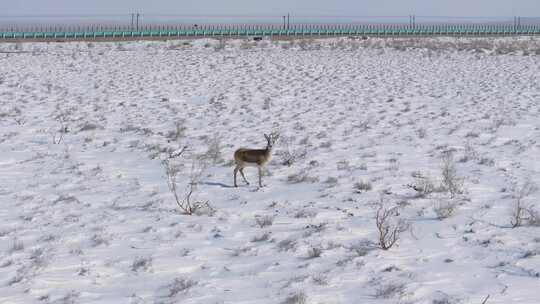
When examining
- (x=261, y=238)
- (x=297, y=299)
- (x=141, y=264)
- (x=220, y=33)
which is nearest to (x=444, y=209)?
(x=261, y=238)

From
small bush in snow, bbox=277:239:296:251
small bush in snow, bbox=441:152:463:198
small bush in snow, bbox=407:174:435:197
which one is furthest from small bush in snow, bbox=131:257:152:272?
small bush in snow, bbox=441:152:463:198

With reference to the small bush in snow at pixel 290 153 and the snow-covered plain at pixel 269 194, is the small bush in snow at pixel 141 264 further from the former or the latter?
the small bush in snow at pixel 290 153

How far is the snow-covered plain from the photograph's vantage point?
5.23 metres

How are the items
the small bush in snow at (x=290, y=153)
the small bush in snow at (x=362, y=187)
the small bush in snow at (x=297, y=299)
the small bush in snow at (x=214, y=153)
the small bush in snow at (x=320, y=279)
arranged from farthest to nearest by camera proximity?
1. the small bush in snow at (x=214, y=153)
2. the small bush in snow at (x=290, y=153)
3. the small bush in snow at (x=362, y=187)
4. the small bush in snow at (x=320, y=279)
5. the small bush in snow at (x=297, y=299)

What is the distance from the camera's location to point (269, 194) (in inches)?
317

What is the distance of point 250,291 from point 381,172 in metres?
4.34

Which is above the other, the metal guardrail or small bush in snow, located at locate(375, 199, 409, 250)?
the metal guardrail

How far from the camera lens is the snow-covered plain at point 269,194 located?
5234 mm

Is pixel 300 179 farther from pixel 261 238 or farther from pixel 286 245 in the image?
pixel 286 245

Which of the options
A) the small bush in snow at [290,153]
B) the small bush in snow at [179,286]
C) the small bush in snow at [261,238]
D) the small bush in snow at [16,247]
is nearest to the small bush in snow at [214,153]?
the small bush in snow at [290,153]

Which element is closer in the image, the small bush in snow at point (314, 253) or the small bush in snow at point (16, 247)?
the small bush in snow at point (314, 253)

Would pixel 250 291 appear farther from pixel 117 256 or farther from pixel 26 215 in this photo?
pixel 26 215

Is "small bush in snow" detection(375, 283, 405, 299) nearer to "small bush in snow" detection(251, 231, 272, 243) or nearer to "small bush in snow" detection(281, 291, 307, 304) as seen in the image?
"small bush in snow" detection(281, 291, 307, 304)

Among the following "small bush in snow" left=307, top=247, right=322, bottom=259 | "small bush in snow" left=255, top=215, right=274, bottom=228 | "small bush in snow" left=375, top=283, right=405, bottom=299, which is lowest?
"small bush in snow" left=375, top=283, right=405, bottom=299
